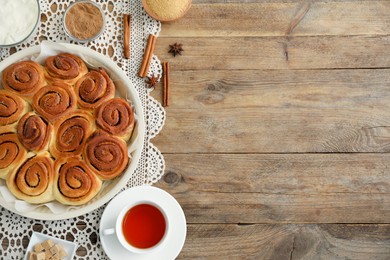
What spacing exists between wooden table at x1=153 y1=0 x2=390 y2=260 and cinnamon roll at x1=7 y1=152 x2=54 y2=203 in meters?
0.37

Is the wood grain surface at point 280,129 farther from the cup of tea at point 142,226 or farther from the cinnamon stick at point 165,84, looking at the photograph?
the cup of tea at point 142,226

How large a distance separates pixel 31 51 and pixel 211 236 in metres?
0.84

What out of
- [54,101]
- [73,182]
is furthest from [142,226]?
[54,101]

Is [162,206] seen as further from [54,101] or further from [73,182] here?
[54,101]

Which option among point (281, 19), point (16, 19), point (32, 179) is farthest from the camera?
point (281, 19)

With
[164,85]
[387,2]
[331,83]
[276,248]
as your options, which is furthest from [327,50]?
[276,248]

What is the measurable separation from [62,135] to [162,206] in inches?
15.2

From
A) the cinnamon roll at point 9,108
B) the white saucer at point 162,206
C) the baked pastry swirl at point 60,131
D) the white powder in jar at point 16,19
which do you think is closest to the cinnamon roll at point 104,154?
the baked pastry swirl at point 60,131

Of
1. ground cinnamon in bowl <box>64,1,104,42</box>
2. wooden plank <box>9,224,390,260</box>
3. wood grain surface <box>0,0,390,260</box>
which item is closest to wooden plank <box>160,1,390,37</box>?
wood grain surface <box>0,0,390,260</box>

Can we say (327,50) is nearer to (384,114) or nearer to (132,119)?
(384,114)

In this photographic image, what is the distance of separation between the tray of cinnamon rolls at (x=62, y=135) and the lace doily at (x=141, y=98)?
0.10 meters

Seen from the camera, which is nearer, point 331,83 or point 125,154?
point 125,154

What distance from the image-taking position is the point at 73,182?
145 centimetres

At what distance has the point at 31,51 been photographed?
153cm
